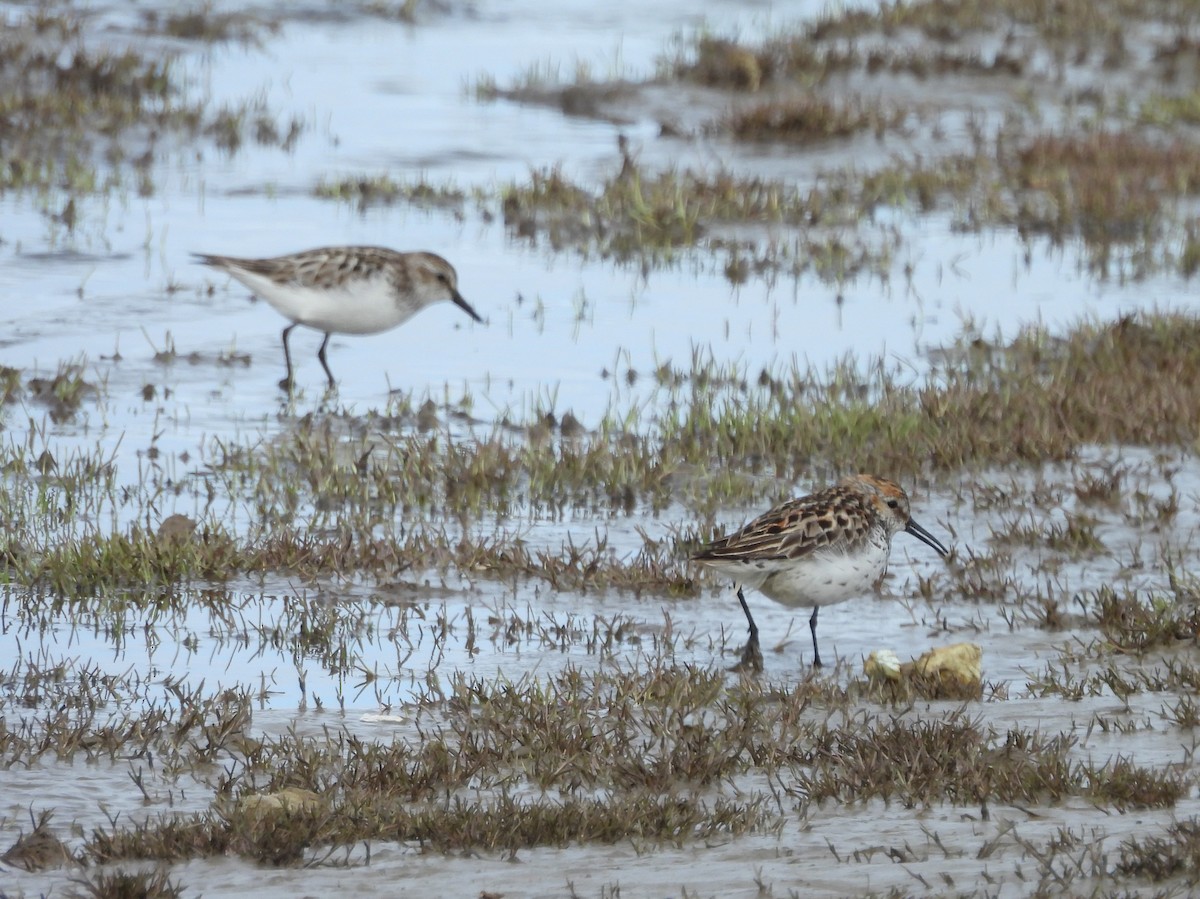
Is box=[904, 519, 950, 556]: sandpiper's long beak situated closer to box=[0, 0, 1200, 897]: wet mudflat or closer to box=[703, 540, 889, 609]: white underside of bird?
box=[0, 0, 1200, 897]: wet mudflat

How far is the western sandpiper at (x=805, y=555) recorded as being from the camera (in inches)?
277

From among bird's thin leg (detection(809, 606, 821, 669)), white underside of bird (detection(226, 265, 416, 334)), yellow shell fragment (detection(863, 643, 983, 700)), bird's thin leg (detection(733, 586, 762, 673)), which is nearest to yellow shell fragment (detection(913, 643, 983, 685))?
yellow shell fragment (detection(863, 643, 983, 700))

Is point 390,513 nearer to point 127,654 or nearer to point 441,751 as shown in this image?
point 127,654

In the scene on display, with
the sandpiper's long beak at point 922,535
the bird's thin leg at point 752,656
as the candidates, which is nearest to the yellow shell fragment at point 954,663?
the bird's thin leg at point 752,656

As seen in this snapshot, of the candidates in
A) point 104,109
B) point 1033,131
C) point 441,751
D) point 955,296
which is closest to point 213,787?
point 441,751

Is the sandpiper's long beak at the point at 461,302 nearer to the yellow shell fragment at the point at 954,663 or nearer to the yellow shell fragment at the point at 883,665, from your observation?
the yellow shell fragment at the point at 883,665

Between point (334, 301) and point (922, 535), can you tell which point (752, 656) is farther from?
point (334, 301)

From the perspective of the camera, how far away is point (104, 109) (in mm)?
18359

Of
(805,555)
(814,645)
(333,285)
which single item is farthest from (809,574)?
(333,285)

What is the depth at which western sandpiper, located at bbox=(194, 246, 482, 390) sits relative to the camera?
1121 centimetres

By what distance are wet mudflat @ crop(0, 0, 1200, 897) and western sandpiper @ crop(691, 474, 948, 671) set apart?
0.32m

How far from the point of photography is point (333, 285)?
11195 mm

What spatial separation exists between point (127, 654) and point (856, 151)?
13282mm

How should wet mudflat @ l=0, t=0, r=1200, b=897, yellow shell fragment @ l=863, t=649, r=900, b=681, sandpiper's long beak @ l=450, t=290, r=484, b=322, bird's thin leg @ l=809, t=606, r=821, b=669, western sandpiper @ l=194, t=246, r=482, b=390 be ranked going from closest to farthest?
1. wet mudflat @ l=0, t=0, r=1200, b=897
2. yellow shell fragment @ l=863, t=649, r=900, b=681
3. bird's thin leg @ l=809, t=606, r=821, b=669
4. western sandpiper @ l=194, t=246, r=482, b=390
5. sandpiper's long beak @ l=450, t=290, r=484, b=322
